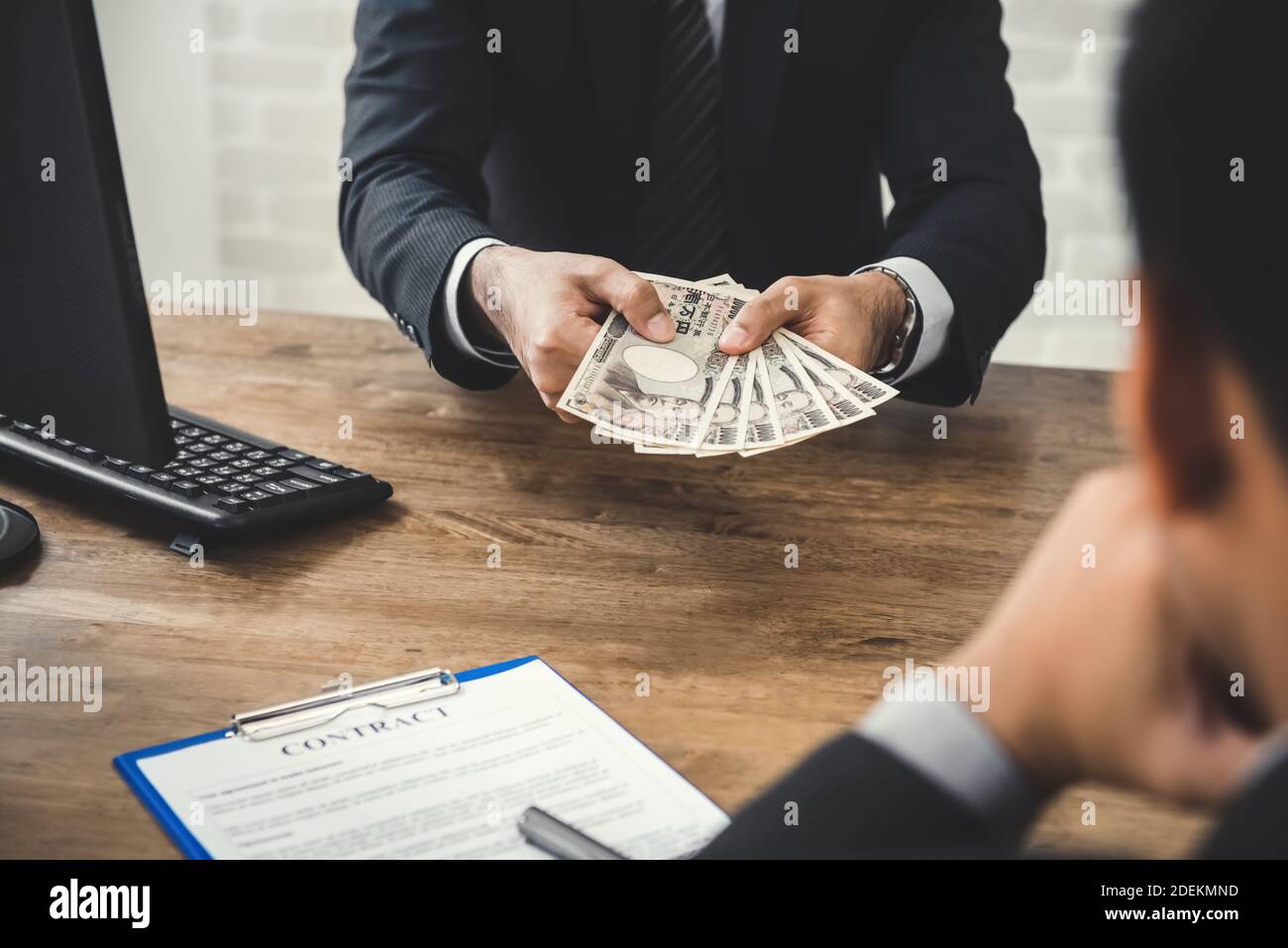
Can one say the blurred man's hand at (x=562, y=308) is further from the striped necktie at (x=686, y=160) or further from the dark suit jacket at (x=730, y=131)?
the striped necktie at (x=686, y=160)

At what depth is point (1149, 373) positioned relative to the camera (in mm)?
Answer: 274

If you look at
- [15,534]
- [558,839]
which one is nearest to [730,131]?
[15,534]

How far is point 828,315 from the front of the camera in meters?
1.04

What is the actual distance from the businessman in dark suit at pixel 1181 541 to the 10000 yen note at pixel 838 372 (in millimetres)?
632

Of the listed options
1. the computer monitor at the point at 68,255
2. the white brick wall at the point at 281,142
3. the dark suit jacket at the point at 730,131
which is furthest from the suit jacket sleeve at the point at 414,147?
the white brick wall at the point at 281,142

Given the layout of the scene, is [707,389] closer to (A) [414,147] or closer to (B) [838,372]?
(B) [838,372]

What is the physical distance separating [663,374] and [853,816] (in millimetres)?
641

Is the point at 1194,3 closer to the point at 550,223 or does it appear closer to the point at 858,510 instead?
the point at 858,510

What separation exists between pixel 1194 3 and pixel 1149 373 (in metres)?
0.08

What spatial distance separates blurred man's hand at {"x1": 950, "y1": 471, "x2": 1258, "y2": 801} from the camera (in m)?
0.29

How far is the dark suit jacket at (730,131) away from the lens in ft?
4.13

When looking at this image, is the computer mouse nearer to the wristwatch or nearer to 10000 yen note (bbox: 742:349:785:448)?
10000 yen note (bbox: 742:349:785:448)

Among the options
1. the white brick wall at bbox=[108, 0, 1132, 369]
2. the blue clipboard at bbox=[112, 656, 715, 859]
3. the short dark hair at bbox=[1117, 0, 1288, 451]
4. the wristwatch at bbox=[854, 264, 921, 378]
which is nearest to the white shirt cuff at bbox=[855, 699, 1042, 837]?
the short dark hair at bbox=[1117, 0, 1288, 451]
